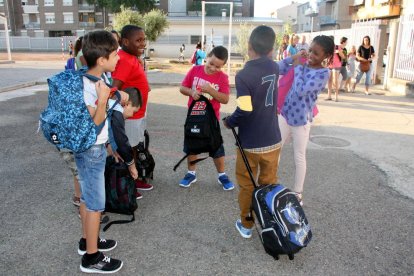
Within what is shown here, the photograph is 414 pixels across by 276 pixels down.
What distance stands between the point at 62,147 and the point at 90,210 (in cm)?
51

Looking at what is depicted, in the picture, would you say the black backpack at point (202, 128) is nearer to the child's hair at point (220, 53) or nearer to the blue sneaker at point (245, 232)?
the child's hair at point (220, 53)

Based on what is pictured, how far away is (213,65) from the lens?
3.84m

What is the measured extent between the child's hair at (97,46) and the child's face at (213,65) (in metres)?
1.52

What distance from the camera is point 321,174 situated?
5.00 meters

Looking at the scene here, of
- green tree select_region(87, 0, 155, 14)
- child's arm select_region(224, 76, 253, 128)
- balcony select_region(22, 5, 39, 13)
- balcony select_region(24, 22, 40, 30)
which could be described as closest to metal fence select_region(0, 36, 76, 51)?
green tree select_region(87, 0, 155, 14)

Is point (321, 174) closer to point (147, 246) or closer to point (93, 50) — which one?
point (147, 246)

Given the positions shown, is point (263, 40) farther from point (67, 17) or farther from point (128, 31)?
point (67, 17)

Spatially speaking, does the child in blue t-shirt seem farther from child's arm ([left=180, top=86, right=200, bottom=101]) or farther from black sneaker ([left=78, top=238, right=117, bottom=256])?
black sneaker ([left=78, top=238, right=117, bottom=256])

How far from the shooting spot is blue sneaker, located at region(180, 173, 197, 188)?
14.7ft

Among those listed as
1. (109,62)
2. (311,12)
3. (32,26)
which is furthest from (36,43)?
(109,62)

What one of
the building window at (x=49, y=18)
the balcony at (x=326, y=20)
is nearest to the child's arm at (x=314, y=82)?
the balcony at (x=326, y=20)

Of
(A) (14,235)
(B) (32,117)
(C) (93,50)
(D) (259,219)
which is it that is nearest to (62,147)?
(C) (93,50)

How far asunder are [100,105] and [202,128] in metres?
1.67

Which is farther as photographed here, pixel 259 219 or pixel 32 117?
pixel 32 117
